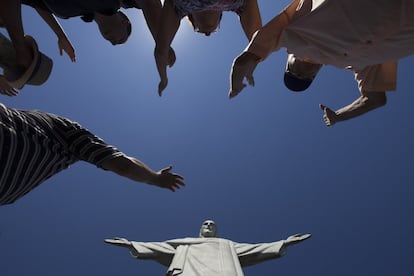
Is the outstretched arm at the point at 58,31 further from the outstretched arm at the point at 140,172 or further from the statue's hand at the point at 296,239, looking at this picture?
the statue's hand at the point at 296,239

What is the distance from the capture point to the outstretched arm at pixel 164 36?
113 inches

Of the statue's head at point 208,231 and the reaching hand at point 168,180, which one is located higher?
the reaching hand at point 168,180

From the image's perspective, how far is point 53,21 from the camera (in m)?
3.53

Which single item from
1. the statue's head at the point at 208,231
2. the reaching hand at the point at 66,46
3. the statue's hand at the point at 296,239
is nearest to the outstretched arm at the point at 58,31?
the reaching hand at the point at 66,46

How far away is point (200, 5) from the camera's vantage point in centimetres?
286

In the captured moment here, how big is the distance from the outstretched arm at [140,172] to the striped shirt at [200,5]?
114 centimetres

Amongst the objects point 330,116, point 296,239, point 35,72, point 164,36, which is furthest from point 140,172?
point 296,239

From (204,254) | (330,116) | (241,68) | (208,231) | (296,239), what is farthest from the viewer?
(208,231)

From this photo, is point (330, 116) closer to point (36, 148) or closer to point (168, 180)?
point (168, 180)

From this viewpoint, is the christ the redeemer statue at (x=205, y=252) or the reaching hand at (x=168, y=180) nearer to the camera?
the reaching hand at (x=168, y=180)

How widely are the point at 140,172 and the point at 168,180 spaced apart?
0.34m

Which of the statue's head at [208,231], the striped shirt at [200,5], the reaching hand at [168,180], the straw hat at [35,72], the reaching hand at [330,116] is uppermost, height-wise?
the striped shirt at [200,5]

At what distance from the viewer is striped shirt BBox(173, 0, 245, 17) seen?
2834 millimetres

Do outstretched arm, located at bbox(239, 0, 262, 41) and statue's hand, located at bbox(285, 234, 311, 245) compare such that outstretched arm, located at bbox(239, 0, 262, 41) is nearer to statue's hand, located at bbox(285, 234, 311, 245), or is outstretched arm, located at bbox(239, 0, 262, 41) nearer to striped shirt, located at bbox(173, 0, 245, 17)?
striped shirt, located at bbox(173, 0, 245, 17)
